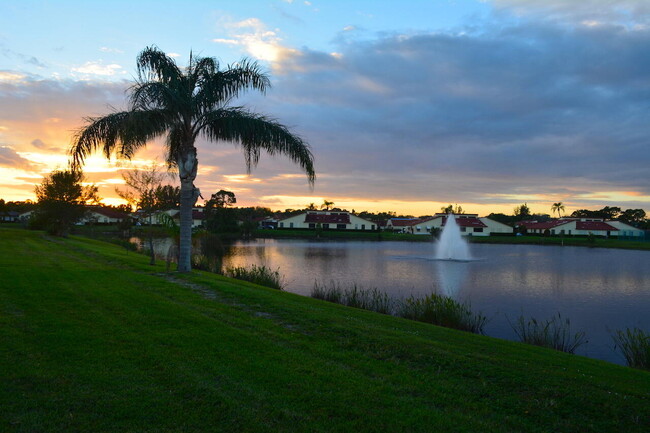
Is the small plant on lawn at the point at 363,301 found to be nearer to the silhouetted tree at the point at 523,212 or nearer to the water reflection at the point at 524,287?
the water reflection at the point at 524,287

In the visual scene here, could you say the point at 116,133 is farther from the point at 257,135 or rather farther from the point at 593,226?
the point at 593,226

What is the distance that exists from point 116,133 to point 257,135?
15.9 ft

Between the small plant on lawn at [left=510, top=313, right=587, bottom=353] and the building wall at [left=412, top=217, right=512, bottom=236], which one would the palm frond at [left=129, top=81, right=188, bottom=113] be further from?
the building wall at [left=412, top=217, right=512, bottom=236]

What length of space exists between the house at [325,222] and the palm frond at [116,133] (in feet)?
296

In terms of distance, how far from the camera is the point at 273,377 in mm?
6016

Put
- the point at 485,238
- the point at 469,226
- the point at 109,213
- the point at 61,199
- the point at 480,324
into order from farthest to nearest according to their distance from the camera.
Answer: the point at 109,213, the point at 469,226, the point at 485,238, the point at 61,199, the point at 480,324

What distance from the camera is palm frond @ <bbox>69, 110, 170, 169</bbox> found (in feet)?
50.7

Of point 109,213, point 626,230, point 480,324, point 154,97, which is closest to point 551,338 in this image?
point 480,324

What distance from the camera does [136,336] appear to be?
7633 mm

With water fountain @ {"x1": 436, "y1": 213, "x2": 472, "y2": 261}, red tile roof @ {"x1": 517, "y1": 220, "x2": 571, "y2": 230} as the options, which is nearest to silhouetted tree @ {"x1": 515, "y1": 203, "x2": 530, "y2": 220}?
red tile roof @ {"x1": 517, "y1": 220, "x2": 571, "y2": 230}

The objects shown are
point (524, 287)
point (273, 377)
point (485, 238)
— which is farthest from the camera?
point (485, 238)

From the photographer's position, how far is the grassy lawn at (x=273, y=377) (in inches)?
192

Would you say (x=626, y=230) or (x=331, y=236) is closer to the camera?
(x=331, y=236)

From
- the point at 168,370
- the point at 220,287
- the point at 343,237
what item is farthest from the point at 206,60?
the point at 343,237
